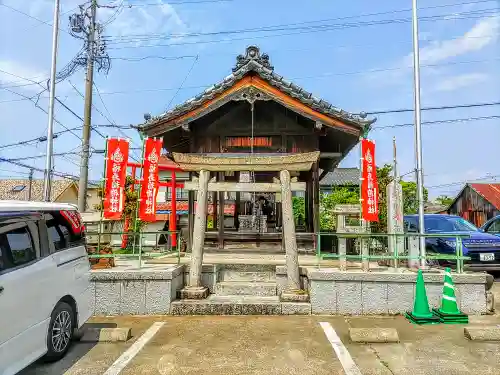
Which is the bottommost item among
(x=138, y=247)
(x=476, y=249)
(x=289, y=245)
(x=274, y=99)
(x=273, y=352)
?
(x=273, y=352)

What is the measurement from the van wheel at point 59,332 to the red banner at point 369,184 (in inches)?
275

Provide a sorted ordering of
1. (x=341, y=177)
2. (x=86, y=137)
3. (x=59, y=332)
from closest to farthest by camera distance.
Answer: (x=59, y=332) < (x=86, y=137) < (x=341, y=177)

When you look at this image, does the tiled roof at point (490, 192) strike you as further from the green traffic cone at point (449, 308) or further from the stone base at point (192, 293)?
the stone base at point (192, 293)

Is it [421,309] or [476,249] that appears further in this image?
[476,249]

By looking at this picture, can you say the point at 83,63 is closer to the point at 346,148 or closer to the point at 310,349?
the point at 346,148

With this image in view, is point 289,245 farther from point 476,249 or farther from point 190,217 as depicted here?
point 476,249

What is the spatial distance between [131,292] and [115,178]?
4687mm

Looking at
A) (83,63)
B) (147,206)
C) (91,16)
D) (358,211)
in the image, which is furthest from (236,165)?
(91,16)

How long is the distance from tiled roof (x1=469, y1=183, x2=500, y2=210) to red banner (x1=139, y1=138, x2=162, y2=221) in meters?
25.5

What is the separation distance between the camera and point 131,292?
775cm

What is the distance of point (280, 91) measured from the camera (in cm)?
1088

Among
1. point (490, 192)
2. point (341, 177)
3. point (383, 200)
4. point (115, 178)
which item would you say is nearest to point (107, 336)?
point (115, 178)

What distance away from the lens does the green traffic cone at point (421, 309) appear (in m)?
6.92

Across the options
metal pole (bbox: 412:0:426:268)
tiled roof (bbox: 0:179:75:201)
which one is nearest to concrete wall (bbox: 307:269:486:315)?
metal pole (bbox: 412:0:426:268)
